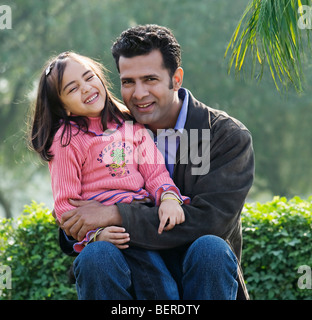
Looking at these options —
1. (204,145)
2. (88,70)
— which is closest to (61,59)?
(88,70)

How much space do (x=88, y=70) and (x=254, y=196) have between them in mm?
16835

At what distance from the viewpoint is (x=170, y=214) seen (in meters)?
2.93

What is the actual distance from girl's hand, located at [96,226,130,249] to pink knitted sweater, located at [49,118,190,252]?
18 centimetres

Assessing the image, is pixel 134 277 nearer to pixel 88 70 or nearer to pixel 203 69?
pixel 88 70

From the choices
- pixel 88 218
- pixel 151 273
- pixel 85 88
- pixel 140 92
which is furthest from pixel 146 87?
pixel 151 273

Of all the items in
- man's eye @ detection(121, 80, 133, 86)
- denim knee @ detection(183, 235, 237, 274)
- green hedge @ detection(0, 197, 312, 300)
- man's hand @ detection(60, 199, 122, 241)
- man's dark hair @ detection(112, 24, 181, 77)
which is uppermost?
man's dark hair @ detection(112, 24, 181, 77)

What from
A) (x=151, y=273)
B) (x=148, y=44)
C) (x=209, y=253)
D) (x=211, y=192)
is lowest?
(x=151, y=273)

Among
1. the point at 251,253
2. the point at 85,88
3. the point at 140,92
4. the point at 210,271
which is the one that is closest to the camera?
the point at 210,271

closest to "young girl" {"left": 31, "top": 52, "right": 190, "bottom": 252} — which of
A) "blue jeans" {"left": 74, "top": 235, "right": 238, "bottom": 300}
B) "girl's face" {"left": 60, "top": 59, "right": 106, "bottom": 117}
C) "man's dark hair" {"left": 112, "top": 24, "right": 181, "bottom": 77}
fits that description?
"girl's face" {"left": 60, "top": 59, "right": 106, "bottom": 117}

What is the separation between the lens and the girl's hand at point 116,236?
290 centimetres

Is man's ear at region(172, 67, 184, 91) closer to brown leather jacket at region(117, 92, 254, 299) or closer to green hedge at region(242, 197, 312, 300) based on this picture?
brown leather jacket at region(117, 92, 254, 299)

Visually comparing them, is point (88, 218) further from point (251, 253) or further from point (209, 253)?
point (251, 253)

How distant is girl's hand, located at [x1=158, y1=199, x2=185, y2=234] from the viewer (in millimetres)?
2928

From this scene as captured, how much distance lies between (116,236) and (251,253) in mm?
1894
